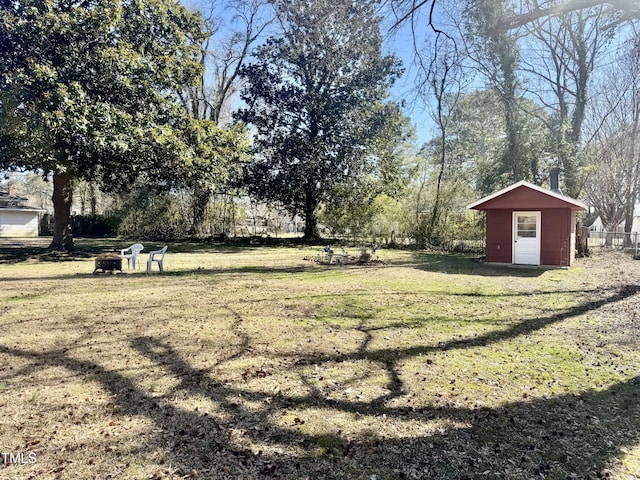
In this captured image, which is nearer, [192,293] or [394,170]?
[192,293]

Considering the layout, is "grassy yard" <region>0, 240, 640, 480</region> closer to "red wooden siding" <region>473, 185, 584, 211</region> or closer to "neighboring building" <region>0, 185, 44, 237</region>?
"red wooden siding" <region>473, 185, 584, 211</region>

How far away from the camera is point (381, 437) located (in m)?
3.04

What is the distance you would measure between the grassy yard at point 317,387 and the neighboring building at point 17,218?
3089 cm

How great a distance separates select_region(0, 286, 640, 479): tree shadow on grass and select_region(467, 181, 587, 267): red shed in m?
11.5

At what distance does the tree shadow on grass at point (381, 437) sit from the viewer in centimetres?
265

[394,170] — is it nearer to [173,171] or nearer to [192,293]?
[173,171]

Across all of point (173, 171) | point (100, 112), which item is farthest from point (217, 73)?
point (100, 112)

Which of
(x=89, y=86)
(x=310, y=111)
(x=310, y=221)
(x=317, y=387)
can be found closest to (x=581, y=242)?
(x=310, y=221)

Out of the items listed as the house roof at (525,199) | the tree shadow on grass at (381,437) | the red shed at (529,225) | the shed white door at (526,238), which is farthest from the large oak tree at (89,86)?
the shed white door at (526,238)

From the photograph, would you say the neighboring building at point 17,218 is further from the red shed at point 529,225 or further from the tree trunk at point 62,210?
the red shed at point 529,225

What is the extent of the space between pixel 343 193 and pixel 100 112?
15.0 m

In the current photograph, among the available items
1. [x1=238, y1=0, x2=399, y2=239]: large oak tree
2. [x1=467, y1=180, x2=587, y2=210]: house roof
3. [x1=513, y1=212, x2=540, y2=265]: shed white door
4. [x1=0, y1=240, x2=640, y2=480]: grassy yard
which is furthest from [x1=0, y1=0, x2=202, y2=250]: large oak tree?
[x1=513, y1=212, x2=540, y2=265]: shed white door

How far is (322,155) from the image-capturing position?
23.6 m

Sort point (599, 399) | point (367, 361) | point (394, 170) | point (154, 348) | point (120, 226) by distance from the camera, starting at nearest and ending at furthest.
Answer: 1. point (599, 399)
2. point (367, 361)
3. point (154, 348)
4. point (394, 170)
5. point (120, 226)
